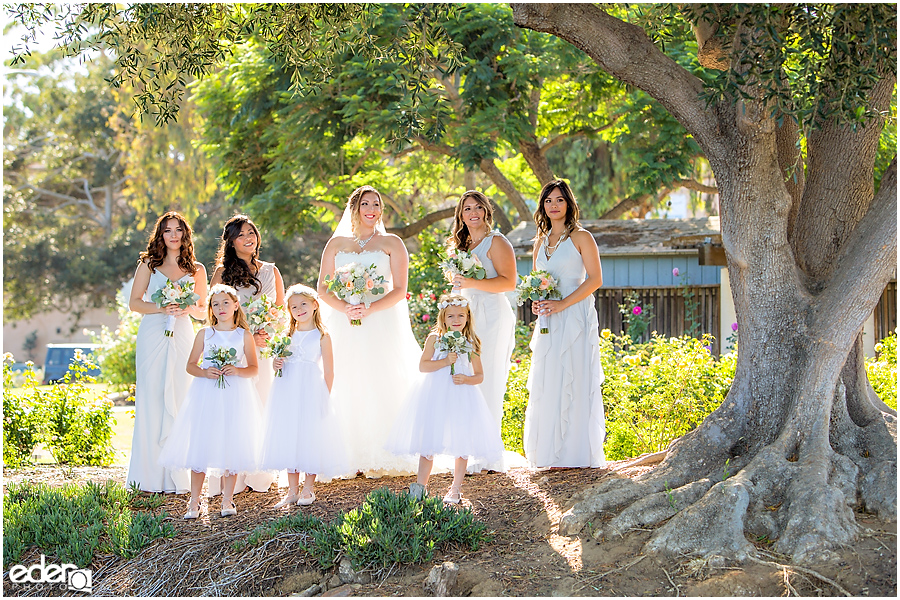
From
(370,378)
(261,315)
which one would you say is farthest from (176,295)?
(370,378)

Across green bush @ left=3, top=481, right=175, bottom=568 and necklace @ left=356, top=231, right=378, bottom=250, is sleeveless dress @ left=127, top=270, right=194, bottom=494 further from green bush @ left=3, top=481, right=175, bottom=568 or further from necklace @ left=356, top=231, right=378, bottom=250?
necklace @ left=356, top=231, right=378, bottom=250

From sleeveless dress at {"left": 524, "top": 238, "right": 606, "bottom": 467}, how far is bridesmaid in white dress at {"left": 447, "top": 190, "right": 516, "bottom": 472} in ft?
1.04

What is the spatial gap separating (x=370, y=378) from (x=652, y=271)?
890 cm

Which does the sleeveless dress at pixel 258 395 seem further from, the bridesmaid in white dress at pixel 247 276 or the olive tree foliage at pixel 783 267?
the olive tree foliage at pixel 783 267

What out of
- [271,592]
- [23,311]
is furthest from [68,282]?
[271,592]

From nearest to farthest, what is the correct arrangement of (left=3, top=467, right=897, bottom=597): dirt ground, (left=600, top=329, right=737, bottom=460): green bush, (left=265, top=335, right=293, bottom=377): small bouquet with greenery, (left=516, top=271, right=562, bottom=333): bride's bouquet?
1. (left=3, top=467, right=897, bottom=597): dirt ground
2. (left=265, top=335, right=293, bottom=377): small bouquet with greenery
3. (left=516, top=271, right=562, bottom=333): bride's bouquet
4. (left=600, top=329, right=737, bottom=460): green bush

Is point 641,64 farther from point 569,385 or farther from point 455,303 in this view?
point 569,385

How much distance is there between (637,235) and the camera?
14102 mm

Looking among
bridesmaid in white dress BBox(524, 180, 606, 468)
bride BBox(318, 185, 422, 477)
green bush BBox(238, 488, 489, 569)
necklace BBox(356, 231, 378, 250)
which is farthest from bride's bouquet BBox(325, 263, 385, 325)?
green bush BBox(238, 488, 489, 569)

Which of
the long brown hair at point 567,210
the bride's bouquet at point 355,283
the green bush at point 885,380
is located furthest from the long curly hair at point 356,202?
the green bush at point 885,380

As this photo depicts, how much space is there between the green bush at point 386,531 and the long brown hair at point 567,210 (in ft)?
7.72

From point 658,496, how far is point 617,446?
8.66 feet

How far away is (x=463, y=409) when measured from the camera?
17.7 ft

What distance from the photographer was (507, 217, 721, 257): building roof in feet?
44.4
